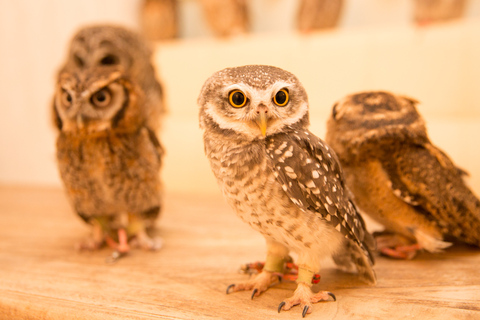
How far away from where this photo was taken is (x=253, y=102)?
82 centimetres

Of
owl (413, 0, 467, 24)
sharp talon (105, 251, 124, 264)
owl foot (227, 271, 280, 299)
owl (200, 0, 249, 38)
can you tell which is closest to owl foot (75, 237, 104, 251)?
sharp talon (105, 251, 124, 264)

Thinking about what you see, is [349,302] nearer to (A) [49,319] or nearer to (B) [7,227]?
(A) [49,319]

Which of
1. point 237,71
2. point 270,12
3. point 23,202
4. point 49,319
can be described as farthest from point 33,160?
point 237,71

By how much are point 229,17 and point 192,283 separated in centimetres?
161

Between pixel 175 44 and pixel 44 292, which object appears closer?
pixel 44 292

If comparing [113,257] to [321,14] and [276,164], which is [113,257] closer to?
[276,164]

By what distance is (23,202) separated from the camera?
7.29ft

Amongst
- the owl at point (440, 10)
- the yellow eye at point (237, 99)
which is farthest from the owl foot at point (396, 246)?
the owl at point (440, 10)

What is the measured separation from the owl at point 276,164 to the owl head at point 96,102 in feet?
1.30

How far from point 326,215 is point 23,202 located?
6.30ft

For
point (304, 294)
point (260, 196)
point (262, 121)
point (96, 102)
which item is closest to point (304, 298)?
point (304, 294)

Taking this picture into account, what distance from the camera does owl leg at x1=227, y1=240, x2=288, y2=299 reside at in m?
1.02

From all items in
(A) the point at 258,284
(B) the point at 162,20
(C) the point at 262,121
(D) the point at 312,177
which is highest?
(B) the point at 162,20

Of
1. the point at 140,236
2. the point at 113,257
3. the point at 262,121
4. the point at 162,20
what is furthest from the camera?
the point at 162,20
